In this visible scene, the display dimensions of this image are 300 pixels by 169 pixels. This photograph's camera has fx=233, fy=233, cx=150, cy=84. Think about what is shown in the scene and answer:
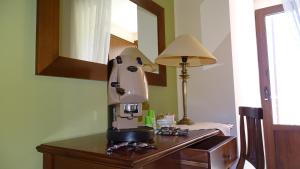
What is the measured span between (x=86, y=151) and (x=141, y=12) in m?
1.06

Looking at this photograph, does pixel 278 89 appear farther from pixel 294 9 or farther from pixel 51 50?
pixel 51 50

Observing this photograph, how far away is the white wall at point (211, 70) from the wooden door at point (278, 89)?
0.75 m

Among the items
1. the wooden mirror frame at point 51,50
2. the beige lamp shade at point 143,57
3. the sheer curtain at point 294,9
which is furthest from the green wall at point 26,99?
the sheer curtain at point 294,9

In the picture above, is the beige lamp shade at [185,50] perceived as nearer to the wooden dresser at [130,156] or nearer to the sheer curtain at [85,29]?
the sheer curtain at [85,29]

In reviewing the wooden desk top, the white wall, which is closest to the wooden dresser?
the wooden desk top

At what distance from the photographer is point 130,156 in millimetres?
625

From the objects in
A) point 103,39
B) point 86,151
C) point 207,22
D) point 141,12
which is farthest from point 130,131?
point 207,22

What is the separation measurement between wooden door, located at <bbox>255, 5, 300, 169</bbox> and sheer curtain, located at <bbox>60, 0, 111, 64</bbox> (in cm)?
175

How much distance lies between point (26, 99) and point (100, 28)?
50 centimetres

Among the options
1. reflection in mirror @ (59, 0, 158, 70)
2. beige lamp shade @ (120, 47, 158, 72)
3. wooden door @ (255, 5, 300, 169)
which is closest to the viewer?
reflection in mirror @ (59, 0, 158, 70)

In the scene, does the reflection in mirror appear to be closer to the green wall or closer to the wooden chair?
the green wall

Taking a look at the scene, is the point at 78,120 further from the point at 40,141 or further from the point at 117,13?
the point at 117,13

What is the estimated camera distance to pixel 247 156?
1.26m

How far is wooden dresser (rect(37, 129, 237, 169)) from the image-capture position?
63cm
